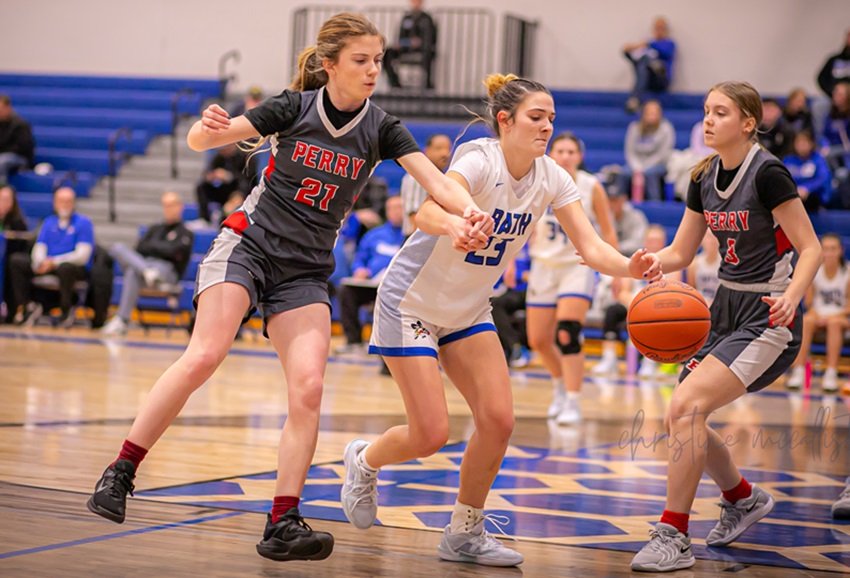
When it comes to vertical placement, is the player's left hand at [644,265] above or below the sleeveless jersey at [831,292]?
above

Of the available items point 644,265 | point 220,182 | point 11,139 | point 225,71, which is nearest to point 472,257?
point 644,265

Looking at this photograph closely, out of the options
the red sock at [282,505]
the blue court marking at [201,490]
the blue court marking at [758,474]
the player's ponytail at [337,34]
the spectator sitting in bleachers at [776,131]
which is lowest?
the blue court marking at [758,474]

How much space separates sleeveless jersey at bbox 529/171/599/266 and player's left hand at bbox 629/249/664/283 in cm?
312

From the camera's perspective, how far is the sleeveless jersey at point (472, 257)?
11.4 ft

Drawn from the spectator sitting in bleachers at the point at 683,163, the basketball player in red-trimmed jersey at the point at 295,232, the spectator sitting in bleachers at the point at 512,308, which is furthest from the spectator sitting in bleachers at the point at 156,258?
the basketball player in red-trimmed jersey at the point at 295,232

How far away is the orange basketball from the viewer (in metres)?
3.61

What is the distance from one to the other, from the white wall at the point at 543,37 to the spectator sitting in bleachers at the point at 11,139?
3479mm

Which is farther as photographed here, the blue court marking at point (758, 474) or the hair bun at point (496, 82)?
the blue court marking at point (758, 474)

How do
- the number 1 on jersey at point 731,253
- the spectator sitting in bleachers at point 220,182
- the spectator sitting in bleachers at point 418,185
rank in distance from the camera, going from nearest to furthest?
the number 1 on jersey at point 731,253 → the spectator sitting in bleachers at point 418,185 → the spectator sitting in bleachers at point 220,182

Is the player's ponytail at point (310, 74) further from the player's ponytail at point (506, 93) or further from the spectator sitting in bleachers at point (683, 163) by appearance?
the spectator sitting in bleachers at point (683, 163)

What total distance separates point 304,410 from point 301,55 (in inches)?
49.5

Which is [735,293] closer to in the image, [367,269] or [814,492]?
[814,492]

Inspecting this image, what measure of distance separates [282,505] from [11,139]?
12.9m

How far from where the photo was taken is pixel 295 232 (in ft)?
11.2
